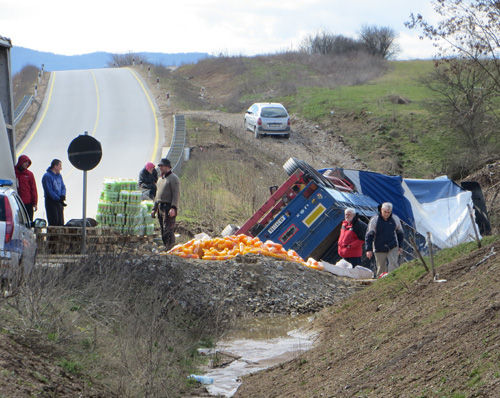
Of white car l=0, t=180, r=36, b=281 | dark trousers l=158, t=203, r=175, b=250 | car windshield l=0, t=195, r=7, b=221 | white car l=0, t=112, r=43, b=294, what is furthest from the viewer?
dark trousers l=158, t=203, r=175, b=250

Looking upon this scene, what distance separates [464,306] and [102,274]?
5615 mm

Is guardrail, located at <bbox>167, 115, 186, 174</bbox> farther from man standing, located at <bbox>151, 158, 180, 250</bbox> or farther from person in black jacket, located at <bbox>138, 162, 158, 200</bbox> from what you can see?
man standing, located at <bbox>151, 158, 180, 250</bbox>

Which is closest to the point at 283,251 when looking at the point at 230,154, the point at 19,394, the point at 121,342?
the point at 121,342

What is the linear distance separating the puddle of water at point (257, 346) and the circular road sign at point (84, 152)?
3726 mm

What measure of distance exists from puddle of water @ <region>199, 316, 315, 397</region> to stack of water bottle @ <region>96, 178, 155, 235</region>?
11.6ft

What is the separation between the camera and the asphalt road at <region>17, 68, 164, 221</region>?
28.9 metres

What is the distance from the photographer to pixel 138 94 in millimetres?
55344

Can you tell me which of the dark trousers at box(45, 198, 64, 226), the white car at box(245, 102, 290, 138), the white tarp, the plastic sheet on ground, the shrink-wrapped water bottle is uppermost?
the white car at box(245, 102, 290, 138)

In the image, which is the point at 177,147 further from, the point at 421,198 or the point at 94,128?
the point at 421,198

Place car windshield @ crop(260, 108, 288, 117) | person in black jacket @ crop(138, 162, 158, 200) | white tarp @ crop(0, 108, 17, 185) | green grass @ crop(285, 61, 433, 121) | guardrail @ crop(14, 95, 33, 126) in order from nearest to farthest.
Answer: white tarp @ crop(0, 108, 17, 185)
person in black jacket @ crop(138, 162, 158, 200)
car windshield @ crop(260, 108, 288, 117)
guardrail @ crop(14, 95, 33, 126)
green grass @ crop(285, 61, 433, 121)

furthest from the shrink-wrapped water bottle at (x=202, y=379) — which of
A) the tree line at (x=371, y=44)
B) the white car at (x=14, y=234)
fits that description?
the tree line at (x=371, y=44)

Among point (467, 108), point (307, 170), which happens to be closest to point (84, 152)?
point (307, 170)

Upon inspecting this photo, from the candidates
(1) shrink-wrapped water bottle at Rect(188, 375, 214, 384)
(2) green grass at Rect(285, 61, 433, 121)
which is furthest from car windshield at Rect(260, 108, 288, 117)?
(1) shrink-wrapped water bottle at Rect(188, 375, 214, 384)

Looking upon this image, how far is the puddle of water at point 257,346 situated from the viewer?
31.5 ft
